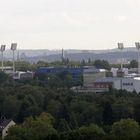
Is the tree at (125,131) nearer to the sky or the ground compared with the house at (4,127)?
nearer to the sky

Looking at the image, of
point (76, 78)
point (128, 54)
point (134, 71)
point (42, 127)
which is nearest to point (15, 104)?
point (42, 127)

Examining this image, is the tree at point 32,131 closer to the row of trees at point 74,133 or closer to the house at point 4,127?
the row of trees at point 74,133

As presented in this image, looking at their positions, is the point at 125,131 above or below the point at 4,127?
above

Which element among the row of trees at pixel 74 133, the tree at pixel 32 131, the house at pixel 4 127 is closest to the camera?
the row of trees at pixel 74 133

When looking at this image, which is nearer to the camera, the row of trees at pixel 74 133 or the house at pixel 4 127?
the row of trees at pixel 74 133

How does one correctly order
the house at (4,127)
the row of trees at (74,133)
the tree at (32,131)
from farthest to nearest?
1. the house at (4,127)
2. the tree at (32,131)
3. the row of trees at (74,133)

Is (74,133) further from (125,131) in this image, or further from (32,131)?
(125,131)

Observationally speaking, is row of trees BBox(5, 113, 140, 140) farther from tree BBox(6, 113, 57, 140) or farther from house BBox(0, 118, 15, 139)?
house BBox(0, 118, 15, 139)

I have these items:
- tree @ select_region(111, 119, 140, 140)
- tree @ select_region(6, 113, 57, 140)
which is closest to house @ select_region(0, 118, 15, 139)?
tree @ select_region(6, 113, 57, 140)

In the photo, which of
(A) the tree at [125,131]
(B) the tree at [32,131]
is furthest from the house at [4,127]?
(A) the tree at [125,131]

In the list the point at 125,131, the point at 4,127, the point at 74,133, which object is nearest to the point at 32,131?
the point at 74,133

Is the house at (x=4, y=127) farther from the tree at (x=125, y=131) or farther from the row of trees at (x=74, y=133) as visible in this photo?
the tree at (x=125, y=131)

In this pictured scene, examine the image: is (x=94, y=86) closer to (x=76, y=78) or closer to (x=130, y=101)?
(x=76, y=78)
